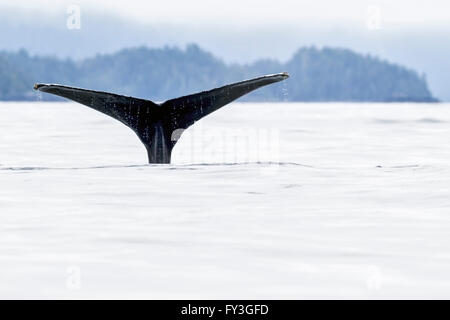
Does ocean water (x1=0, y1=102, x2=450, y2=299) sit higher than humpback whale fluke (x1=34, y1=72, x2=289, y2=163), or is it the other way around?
humpback whale fluke (x1=34, y1=72, x2=289, y2=163)

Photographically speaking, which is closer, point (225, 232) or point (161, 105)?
point (225, 232)

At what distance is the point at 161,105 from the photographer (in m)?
12.7

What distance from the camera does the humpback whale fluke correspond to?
40.3 feet

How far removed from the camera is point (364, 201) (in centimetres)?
989

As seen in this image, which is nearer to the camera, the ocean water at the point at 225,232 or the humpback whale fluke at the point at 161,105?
the ocean water at the point at 225,232

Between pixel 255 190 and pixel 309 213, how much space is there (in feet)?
6.39

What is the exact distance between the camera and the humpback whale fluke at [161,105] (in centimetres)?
1229

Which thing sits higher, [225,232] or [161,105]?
[161,105]

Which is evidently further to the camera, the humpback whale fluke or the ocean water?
the humpback whale fluke

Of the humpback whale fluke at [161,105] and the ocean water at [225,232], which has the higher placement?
the humpback whale fluke at [161,105]
